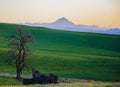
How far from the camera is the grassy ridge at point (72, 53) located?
1106 cm

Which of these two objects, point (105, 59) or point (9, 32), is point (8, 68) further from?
point (105, 59)

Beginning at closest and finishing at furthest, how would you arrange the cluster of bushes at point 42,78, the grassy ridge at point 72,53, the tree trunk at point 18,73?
the tree trunk at point 18,73 → the cluster of bushes at point 42,78 → the grassy ridge at point 72,53

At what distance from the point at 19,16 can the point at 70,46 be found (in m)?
1.94

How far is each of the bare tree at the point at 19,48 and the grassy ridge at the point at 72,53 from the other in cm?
16

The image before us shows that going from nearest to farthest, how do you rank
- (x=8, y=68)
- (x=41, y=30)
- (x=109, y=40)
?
(x=8, y=68) → (x=41, y=30) → (x=109, y=40)

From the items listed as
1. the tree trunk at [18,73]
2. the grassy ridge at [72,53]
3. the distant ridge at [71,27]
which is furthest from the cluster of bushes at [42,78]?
the distant ridge at [71,27]

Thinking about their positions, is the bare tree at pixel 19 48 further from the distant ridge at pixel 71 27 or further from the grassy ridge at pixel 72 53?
the distant ridge at pixel 71 27

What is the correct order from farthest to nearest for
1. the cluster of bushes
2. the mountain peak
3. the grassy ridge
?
the mountain peak < the grassy ridge < the cluster of bushes

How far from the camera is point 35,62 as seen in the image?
11023 mm

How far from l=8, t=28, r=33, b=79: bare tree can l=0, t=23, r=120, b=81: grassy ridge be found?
156mm

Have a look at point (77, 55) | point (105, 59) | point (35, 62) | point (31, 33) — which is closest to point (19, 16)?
point (31, 33)

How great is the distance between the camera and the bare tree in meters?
10.8

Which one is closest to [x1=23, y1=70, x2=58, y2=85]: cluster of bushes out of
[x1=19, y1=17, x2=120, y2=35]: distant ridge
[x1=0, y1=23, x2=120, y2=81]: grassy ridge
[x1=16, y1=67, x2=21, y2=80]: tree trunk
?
[x1=0, y1=23, x2=120, y2=81]: grassy ridge

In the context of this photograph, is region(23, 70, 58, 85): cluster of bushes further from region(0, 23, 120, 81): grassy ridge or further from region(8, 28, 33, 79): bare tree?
region(8, 28, 33, 79): bare tree
